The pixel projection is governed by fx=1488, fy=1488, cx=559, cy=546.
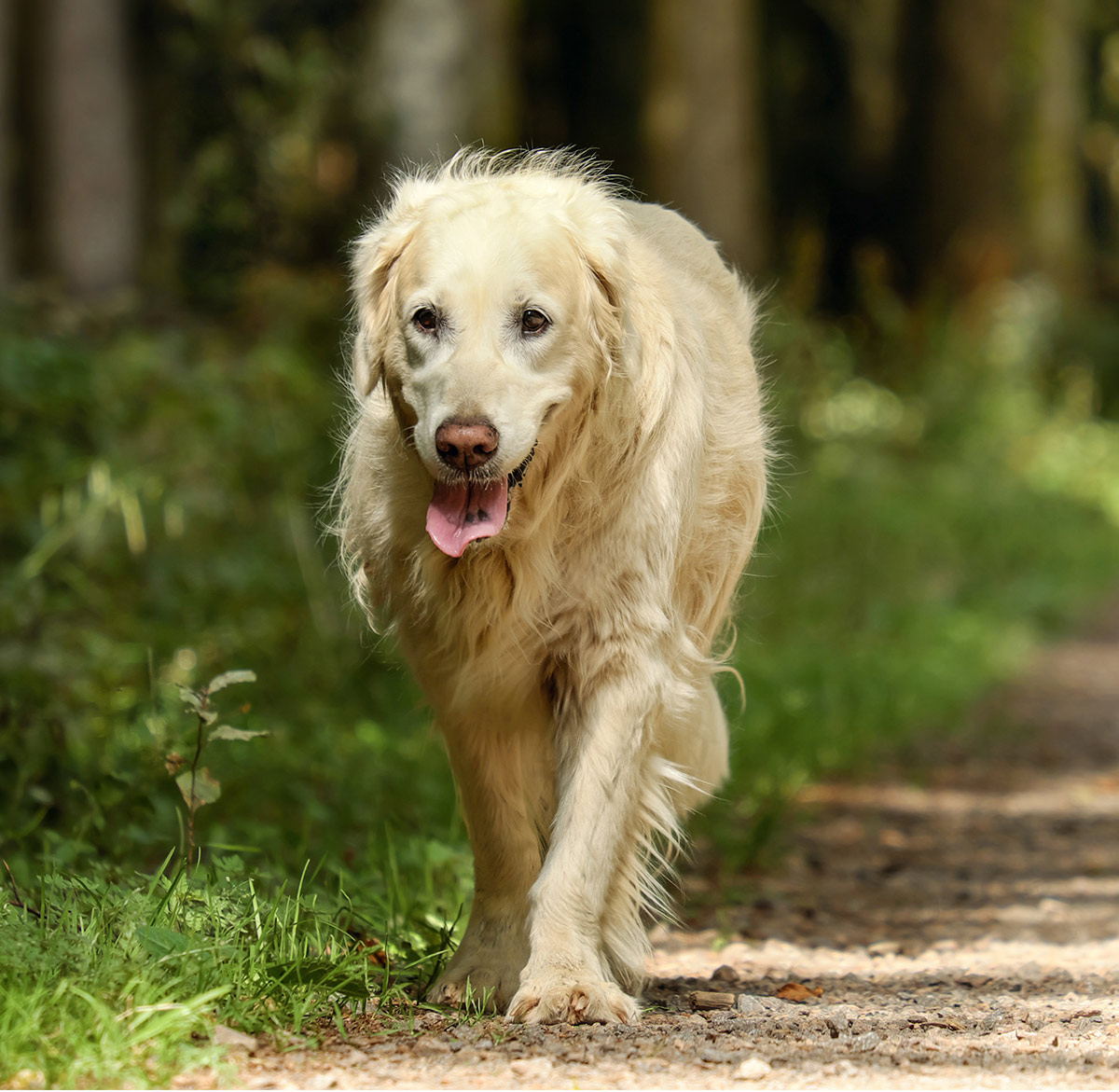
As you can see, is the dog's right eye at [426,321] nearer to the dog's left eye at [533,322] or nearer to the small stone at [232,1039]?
the dog's left eye at [533,322]

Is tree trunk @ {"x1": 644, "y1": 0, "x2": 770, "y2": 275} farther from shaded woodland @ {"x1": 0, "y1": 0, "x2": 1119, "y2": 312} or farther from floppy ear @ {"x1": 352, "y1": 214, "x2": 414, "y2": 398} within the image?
floppy ear @ {"x1": 352, "y1": 214, "x2": 414, "y2": 398}

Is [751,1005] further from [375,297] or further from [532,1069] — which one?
[375,297]

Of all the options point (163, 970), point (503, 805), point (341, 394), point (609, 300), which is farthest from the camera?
point (341, 394)

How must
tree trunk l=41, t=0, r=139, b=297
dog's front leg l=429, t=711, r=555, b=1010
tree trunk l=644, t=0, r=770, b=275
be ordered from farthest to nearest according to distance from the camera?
1. tree trunk l=644, t=0, r=770, b=275
2. tree trunk l=41, t=0, r=139, b=297
3. dog's front leg l=429, t=711, r=555, b=1010

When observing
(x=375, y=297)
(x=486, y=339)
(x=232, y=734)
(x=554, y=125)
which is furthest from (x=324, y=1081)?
(x=554, y=125)

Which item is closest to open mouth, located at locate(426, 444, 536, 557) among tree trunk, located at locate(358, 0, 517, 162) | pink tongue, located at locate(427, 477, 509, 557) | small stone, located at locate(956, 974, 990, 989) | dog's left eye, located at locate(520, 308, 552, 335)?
pink tongue, located at locate(427, 477, 509, 557)

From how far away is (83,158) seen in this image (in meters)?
8.67

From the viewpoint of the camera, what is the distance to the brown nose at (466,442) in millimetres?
2930

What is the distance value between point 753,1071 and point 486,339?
1.50 meters

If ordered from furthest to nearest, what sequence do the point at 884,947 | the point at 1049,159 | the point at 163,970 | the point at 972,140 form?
1. the point at 1049,159
2. the point at 972,140
3. the point at 884,947
4. the point at 163,970

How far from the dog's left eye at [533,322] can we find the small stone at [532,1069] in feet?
4.71

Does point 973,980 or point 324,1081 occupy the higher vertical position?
point 324,1081

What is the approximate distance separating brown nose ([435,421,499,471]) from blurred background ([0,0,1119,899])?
1327mm

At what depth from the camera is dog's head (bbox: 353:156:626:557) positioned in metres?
2.99
